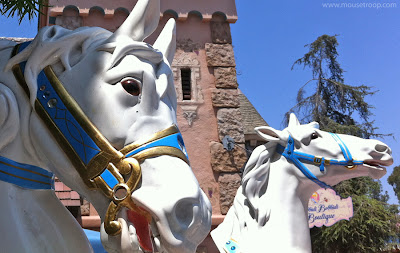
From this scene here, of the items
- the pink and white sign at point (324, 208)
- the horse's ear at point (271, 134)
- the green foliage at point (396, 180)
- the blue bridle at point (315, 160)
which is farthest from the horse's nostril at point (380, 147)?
the green foliage at point (396, 180)

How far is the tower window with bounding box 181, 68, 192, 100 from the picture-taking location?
7.38 m

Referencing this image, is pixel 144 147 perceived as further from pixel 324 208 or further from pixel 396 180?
pixel 396 180

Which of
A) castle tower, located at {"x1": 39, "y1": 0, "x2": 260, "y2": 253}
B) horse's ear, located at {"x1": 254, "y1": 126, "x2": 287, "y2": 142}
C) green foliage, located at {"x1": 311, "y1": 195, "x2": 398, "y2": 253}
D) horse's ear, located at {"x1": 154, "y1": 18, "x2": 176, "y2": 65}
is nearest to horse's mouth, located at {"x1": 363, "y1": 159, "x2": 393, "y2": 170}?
horse's ear, located at {"x1": 254, "y1": 126, "x2": 287, "y2": 142}

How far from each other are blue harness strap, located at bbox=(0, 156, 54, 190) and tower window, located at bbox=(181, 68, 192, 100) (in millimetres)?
6101

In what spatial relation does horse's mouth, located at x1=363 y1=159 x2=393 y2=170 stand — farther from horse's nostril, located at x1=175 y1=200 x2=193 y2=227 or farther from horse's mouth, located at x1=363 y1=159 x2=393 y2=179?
horse's nostril, located at x1=175 y1=200 x2=193 y2=227

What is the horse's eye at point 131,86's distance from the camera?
1.17 m

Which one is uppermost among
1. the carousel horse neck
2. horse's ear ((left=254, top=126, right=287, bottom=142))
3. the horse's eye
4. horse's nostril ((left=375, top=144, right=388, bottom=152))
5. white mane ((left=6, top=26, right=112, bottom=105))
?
white mane ((left=6, top=26, right=112, bottom=105))

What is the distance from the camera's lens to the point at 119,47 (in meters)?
1.22

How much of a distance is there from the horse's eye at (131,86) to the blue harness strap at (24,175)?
33cm

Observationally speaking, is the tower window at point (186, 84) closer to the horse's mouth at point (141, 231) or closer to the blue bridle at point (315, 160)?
the blue bridle at point (315, 160)

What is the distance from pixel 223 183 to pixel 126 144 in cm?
595

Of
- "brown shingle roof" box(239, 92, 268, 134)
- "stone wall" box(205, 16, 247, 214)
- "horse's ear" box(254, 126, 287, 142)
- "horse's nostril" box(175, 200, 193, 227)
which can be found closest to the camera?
"horse's nostril" box(175, 200, 193, 227)

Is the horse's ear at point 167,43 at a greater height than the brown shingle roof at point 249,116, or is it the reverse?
the horse's ear at point 167,43

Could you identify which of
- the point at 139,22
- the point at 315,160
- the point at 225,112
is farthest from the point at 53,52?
the point at 225,112
